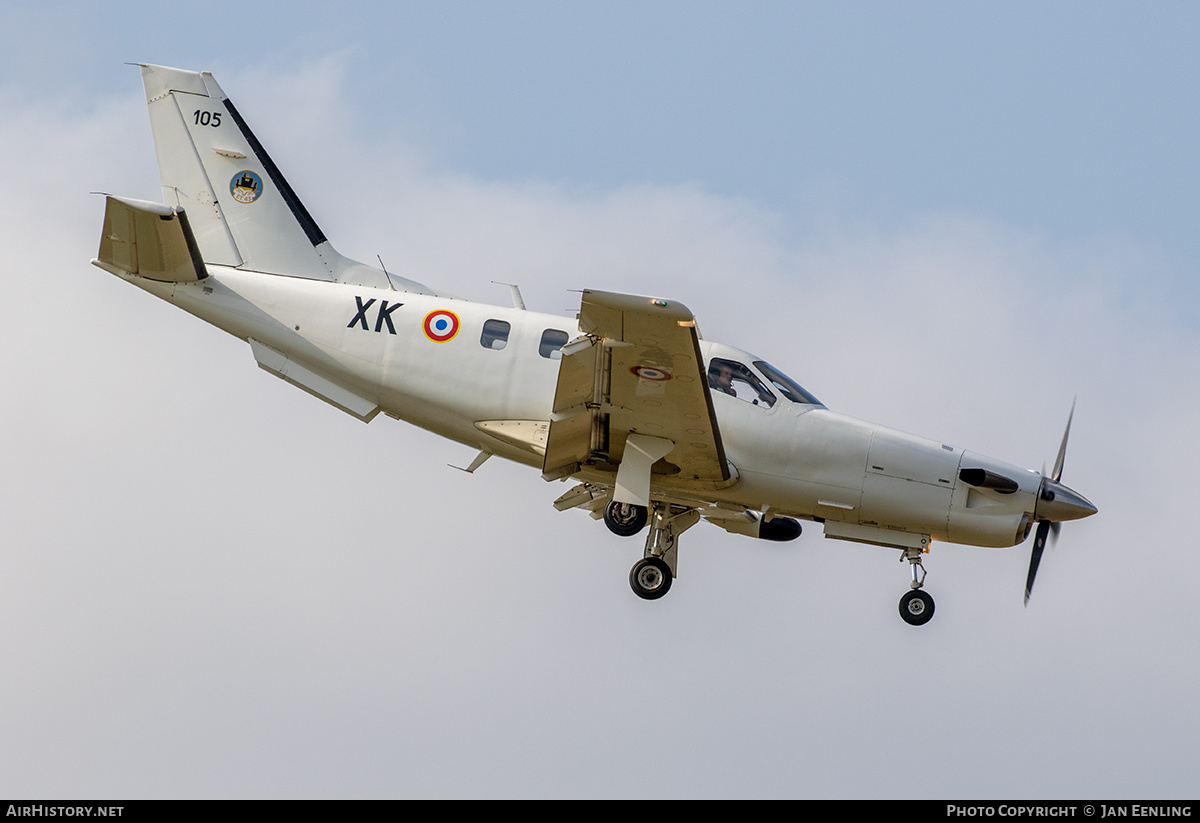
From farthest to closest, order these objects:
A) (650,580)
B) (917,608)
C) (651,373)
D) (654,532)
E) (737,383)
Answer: (654,532) → (650,580) → (917,608) → (737,383) → (651,373)

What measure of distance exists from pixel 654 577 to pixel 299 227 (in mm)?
8343

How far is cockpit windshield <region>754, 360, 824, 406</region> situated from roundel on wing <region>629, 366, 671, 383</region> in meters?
2.59

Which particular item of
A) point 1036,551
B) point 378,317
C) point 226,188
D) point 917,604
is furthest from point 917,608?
point 226,188

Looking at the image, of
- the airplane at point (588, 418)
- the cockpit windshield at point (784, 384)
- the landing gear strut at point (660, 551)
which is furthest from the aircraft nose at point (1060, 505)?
the landing gear strut at point (660, 551)

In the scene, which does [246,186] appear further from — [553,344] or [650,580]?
[650,580]

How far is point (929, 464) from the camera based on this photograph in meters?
21.1

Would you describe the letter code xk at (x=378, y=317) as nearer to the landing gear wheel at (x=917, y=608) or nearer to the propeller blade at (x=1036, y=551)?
the landing gear wheel at (x=917, y=608)

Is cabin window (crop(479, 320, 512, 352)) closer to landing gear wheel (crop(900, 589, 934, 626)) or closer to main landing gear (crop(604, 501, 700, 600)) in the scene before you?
main landing gear (crop(604, 501, 700, 600))

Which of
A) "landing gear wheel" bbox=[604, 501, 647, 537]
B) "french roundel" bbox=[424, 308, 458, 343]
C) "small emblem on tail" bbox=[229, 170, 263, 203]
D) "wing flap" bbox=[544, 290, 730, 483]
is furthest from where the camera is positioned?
"small emblem on tail" bbox=[229, 170, 263, 203]

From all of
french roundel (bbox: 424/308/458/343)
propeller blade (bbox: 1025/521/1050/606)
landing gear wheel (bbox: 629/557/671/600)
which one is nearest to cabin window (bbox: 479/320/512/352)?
french roundel (bbox: 424/308/458/343)

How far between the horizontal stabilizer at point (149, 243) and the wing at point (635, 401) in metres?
6.38

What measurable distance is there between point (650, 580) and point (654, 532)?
3.51 feet

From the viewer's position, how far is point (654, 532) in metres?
22.8

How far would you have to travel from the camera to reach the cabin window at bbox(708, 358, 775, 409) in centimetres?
2080
